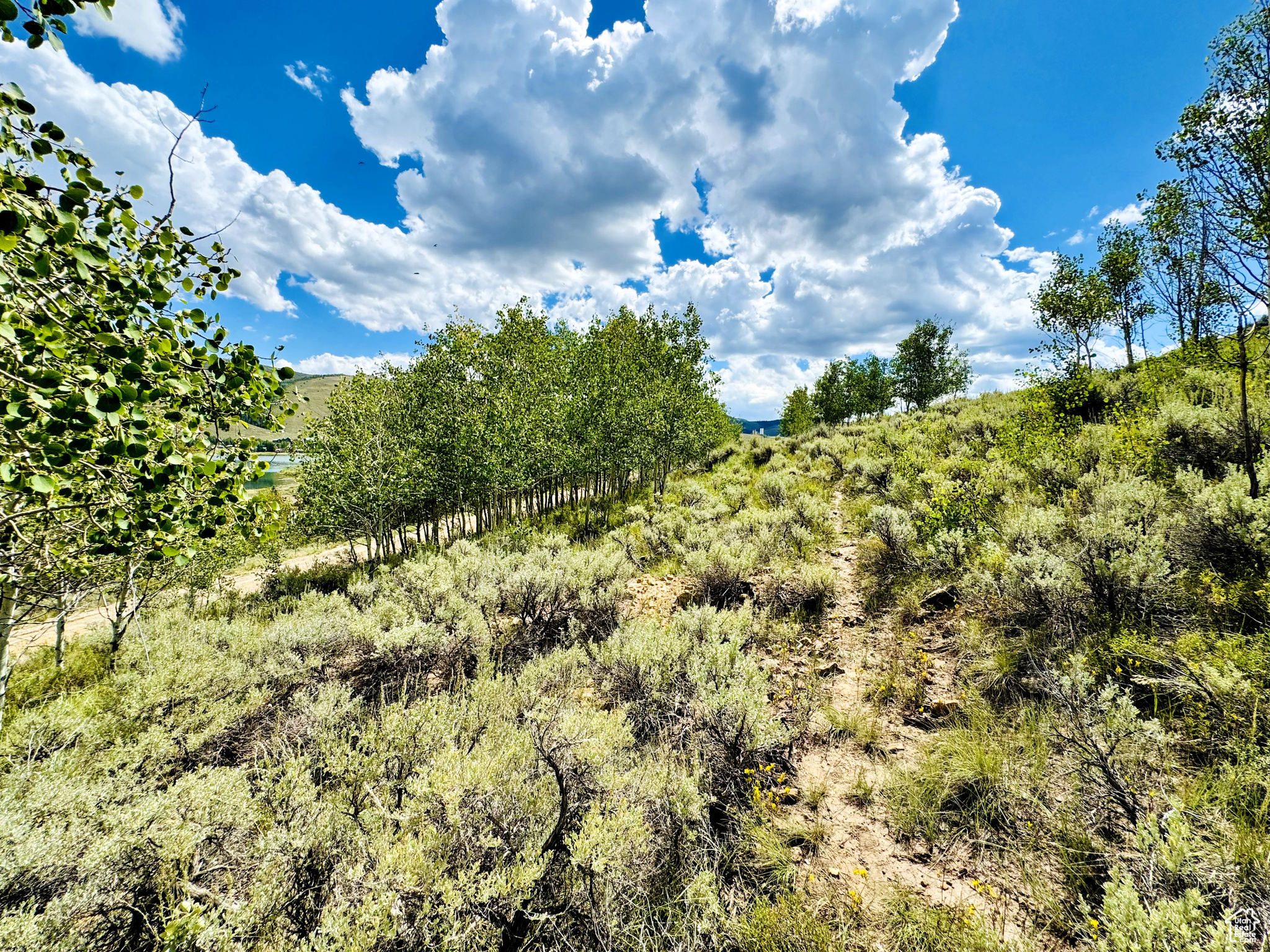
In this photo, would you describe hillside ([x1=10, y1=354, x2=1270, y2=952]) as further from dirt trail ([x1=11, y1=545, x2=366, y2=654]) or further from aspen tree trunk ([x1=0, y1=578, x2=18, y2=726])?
dirt trail ([x1=11, y1=545, x2=366, y2=654])

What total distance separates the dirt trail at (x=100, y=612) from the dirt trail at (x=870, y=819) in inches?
521

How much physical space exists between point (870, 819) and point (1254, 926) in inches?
83.6

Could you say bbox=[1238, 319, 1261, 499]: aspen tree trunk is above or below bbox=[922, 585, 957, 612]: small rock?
above

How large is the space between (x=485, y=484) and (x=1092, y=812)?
17229mm

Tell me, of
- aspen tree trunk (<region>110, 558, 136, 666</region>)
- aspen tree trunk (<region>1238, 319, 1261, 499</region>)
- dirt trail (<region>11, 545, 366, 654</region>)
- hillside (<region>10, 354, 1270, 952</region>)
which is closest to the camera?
hillside (<region>10, 354, 1270, 952</region>)

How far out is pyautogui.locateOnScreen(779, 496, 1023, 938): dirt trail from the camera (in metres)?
3.18

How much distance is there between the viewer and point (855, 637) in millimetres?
6613

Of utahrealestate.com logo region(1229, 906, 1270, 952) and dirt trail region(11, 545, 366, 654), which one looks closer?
utahrealestate.com logo region(1229, 906, 1270, 952)

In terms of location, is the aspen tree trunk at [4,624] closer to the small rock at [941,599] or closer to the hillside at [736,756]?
the hillside at [736,756]

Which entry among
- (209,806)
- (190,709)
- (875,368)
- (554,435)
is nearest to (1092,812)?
(209,806)

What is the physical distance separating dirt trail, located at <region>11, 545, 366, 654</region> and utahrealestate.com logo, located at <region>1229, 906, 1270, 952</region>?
15.5m

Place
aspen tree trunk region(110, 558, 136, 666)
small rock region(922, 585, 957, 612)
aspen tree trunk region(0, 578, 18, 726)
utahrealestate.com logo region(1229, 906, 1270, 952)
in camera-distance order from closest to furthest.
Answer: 1. utahrealestate.com logo region(1229, 906, 1270, 952)
2. aspen tree trunk region(0, 578, 18, 726)
3. small rock region(922, 585, 957, 612)
4. aspen tree trunk region(110, 558, 136, 666)

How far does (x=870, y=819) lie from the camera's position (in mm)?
3861

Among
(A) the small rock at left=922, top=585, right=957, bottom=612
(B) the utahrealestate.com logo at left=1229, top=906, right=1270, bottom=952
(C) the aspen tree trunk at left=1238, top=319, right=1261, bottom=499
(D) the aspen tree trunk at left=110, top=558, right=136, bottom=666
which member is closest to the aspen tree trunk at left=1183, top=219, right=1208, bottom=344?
(C) the aspen tree trunk at left=1238, top=319, right=1261, bottom=499
